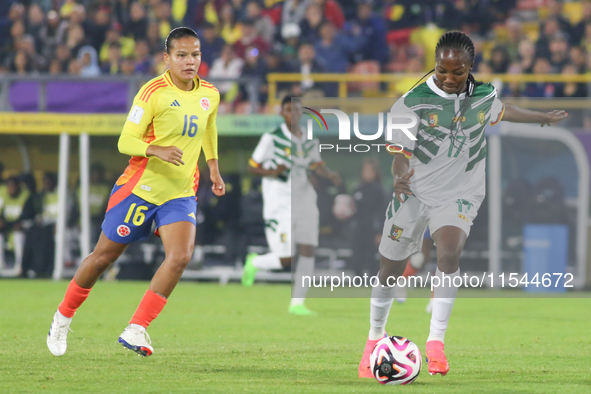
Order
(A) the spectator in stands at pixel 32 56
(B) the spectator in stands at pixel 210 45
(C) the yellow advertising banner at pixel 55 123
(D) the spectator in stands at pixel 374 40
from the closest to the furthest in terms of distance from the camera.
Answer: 1. (C) the yellow advertising banner at pixel 55 123
2. (D) the spectator in stands at pixel 374 40
3. (B) the spectator in stands at pixel 210 45
4. (A) the spectator in stands at pixel 32 56

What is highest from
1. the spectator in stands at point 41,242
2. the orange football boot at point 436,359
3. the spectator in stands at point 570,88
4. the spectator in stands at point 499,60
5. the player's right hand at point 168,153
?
the spectator in stands at point 499,60

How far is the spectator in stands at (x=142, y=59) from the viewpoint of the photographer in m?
17.3

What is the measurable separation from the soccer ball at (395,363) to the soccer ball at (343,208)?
28.0 ft

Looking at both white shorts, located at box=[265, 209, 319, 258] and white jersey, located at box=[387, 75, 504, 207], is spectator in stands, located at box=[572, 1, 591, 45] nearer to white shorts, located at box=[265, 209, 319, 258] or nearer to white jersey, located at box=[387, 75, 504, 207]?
white shorts, located at box=[265, 209, 319, 258]

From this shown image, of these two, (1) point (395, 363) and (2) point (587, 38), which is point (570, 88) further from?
(1) point (395, 363)

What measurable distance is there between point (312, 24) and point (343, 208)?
4.59 meters

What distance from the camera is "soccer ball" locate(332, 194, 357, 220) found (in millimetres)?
14003

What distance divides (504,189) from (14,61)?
371 inches

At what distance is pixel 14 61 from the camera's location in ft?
56.6

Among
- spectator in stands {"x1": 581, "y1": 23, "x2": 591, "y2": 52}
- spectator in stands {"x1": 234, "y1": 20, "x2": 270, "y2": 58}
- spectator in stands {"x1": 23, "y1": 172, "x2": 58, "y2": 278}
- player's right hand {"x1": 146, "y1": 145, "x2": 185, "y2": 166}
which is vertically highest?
spectator in stands {"x1": 581, "y1": 23, "x2": 591, "y2": 52}

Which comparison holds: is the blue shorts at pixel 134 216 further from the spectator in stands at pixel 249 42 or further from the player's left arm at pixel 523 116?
the spectator in stands at pixel 249 42

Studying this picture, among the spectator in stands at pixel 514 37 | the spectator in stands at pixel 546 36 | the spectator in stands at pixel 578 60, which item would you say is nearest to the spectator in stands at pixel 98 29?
the spectator in stands at pixel 514 37

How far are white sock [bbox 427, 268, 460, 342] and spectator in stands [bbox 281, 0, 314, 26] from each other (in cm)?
1219

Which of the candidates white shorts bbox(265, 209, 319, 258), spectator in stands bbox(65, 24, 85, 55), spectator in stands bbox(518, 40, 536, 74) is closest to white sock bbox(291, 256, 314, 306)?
white shorts bbox(265, 209, 319, 258)
